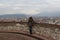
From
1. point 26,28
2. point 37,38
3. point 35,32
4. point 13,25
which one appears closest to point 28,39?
point 37,38

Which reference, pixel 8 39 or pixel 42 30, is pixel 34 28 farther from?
pixel 8 39

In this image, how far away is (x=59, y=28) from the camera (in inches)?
655

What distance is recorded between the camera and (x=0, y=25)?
22109 mm

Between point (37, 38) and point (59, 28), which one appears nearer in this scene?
point (37, 38)

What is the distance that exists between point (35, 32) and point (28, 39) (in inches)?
156

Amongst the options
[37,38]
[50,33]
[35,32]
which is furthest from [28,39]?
[35,32]

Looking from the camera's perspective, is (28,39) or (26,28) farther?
(26,28)

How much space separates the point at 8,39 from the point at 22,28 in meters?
6.17

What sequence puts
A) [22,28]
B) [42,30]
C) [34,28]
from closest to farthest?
[42,30] → [34,28] → [22,28]

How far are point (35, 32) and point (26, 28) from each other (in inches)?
74.9

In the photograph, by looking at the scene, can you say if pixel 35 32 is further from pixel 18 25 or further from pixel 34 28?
pixel 18 25

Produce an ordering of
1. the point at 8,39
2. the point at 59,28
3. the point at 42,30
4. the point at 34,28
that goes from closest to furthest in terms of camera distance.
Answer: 1. the point at 8,39
2. the point at 59,28
3. the point at 42,30
4. the point at 34,28

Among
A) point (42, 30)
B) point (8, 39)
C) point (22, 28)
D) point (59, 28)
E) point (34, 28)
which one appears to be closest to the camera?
point (8, 39)

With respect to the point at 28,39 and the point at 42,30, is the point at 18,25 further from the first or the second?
the point at 28,39
